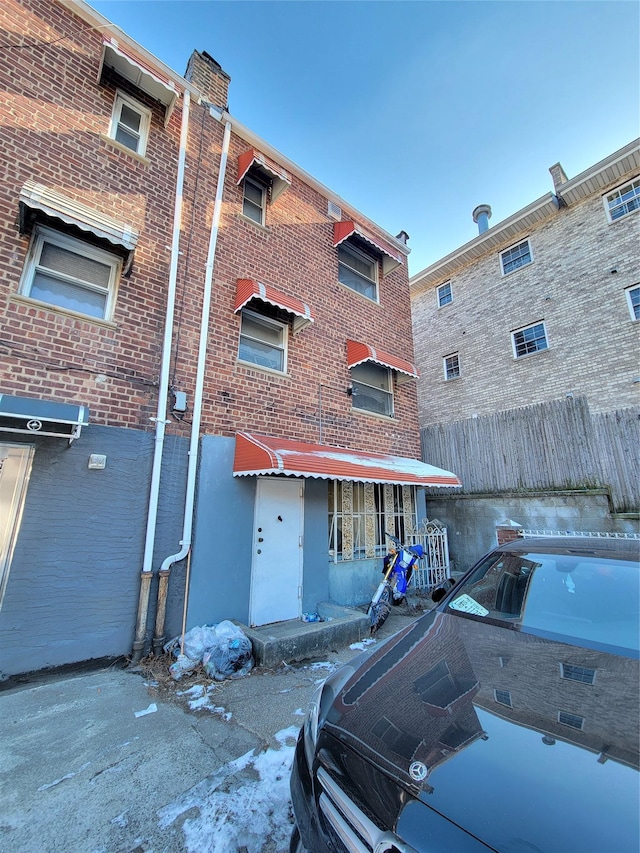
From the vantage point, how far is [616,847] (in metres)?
1.13

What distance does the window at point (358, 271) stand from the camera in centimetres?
941

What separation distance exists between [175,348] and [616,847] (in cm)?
623

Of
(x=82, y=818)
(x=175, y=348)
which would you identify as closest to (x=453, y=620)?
(x=82, y=818)

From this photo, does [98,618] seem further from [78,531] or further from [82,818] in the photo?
[82,818]

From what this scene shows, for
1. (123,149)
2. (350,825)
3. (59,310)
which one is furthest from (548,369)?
(350,825)

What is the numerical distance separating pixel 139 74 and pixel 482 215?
14.8m

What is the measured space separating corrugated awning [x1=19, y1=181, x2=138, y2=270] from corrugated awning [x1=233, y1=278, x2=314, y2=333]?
5.91 feet

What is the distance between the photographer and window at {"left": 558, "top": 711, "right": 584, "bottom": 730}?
1607mm

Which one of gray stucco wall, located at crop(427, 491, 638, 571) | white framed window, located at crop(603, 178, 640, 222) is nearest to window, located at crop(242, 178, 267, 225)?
gray stucco wall, located at crop(427, 491, 638, 571)

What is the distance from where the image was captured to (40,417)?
411cm

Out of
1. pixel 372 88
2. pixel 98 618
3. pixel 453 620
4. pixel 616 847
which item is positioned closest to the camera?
pixel 616 847

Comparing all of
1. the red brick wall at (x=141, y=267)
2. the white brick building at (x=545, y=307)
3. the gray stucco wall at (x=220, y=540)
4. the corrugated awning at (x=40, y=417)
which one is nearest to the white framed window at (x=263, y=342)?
the red brick wall at (x=141, y=267)

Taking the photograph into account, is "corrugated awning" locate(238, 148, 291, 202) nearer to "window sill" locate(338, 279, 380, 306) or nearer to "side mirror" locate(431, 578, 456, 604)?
"window sill" locate(338, 279, 380, 306)

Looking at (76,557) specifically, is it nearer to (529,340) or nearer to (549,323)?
(529,340)
